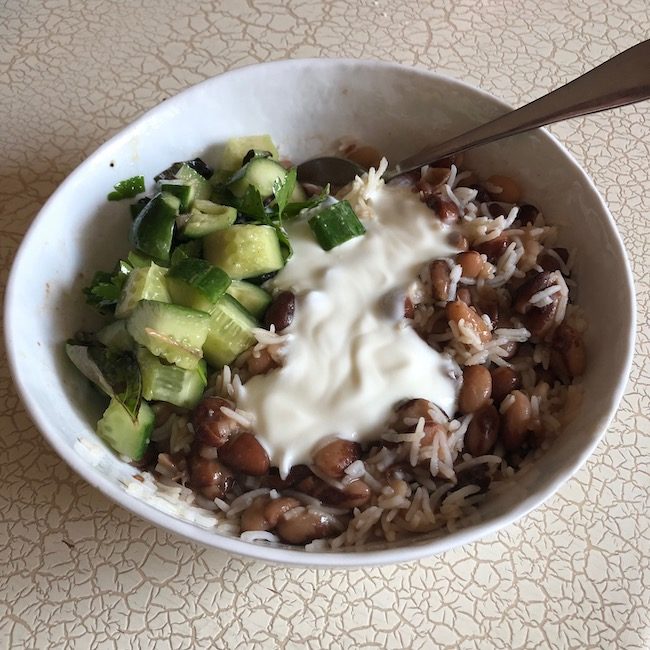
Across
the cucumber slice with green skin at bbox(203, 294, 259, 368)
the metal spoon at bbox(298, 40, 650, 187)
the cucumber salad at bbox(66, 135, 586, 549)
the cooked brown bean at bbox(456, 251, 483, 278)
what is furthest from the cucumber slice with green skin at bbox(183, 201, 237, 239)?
the cooked brown bean at bbox(456, 251, 483, 278)

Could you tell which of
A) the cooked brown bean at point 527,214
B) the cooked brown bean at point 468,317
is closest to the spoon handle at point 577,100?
the cooked brown bean at point 527,214

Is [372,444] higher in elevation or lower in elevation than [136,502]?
lower

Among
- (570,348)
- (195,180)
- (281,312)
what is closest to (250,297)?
(281,312)

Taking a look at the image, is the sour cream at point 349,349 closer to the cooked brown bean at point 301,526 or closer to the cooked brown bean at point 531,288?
the cooked brown bean at point 301,526

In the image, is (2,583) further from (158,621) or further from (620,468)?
(620,468)

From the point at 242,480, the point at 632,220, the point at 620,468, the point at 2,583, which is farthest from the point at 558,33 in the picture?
the point at 2,583

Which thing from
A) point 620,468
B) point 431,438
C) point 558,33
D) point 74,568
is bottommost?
point 620,468
